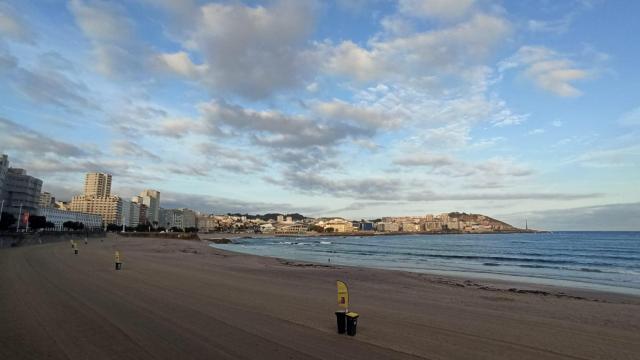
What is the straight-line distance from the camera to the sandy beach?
26.6 ft

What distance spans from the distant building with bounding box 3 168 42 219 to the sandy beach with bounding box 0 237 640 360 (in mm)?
135467

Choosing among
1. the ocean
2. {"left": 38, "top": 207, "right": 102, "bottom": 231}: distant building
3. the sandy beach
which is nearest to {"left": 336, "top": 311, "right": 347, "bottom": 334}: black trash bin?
the sandy beach

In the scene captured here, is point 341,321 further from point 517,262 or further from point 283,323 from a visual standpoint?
point 517,262

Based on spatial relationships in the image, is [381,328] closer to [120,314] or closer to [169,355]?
[169,355]

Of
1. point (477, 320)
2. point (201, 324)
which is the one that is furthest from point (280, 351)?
point (477, 320)

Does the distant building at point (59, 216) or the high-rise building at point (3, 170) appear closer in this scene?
the high-rise building at point (3, 170)

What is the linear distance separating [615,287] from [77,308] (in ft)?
90.4

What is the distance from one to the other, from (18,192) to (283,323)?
505ft

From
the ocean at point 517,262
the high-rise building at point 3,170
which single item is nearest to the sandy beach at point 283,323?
the ocean at point 517,262

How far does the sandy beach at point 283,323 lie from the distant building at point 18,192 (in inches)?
5333

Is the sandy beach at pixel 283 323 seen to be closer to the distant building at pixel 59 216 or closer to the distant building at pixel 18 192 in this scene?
the distant building at pixel 18 192

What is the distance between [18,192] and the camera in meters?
133

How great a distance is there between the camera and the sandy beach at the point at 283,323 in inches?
319

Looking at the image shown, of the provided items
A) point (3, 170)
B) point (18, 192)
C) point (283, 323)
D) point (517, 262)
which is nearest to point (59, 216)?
point (18, 192)
